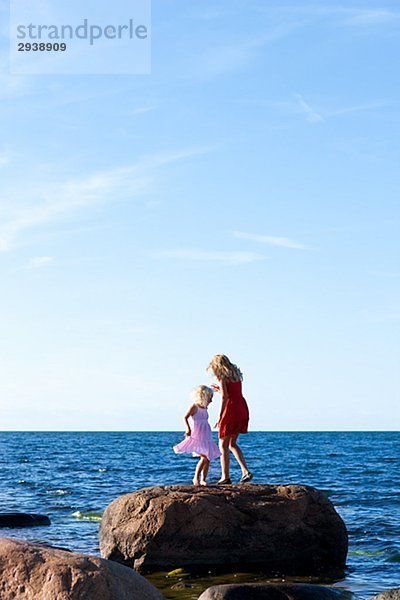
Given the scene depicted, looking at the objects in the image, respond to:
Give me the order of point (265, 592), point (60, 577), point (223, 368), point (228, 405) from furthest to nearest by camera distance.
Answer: point (228, 405) → point (223, 368) → point (265, 592) → point (60, 577)

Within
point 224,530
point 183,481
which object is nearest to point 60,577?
point 224,530

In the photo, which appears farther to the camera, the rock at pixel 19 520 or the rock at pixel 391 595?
the rock at pixel 19 520

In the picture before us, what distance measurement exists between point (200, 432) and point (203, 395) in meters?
0.60

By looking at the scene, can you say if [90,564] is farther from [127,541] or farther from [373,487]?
[373,487]

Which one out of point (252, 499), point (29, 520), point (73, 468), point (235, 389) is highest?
point (235, 389)

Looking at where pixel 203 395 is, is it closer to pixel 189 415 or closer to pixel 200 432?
pixel 189 415

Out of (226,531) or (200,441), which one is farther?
(200,441)

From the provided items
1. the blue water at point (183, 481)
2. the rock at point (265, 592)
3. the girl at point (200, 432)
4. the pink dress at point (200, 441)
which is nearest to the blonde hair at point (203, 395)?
the girl at point (200, 432)

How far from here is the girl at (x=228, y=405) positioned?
44.3ft

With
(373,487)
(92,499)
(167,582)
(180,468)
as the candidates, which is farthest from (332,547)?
(180,468)

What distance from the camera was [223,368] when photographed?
44.2 feet

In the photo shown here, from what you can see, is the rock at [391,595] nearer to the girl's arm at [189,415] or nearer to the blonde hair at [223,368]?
the blonde hair at [223,368]

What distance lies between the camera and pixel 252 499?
12641 mm

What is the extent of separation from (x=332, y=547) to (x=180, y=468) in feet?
84.2
